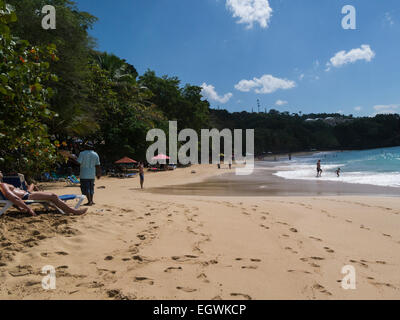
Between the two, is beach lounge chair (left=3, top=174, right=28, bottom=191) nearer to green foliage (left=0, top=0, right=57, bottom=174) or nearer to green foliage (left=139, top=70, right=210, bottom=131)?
green foliage (left=0, top=0, right=57, bottom=174)

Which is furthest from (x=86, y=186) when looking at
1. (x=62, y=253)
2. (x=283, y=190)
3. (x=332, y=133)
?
(x=332, y=133)

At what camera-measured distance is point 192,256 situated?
3.63 metres

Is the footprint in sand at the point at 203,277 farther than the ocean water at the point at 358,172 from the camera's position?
No

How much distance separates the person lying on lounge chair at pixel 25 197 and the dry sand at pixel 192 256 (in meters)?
0.21

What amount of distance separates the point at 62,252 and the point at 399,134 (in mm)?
129153

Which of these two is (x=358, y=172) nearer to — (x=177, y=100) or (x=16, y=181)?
(x=16, y=181)

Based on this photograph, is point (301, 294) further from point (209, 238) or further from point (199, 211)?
point (199, 211)

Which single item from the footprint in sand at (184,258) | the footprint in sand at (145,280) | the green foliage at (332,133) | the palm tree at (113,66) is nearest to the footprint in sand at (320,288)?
the footprint in sand at (184,258)

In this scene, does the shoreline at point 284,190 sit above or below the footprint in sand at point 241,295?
below

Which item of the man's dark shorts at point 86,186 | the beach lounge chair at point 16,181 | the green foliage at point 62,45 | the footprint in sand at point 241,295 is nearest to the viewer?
the footprint in sand at point 241,295

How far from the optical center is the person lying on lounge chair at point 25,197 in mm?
4328

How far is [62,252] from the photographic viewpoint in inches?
140

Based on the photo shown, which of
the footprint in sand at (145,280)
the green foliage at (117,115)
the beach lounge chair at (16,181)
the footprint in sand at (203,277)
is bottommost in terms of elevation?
the footprint in sand at (203,277)

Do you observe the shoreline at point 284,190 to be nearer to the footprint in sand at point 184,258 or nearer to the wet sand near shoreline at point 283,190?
the wet sand near shoreline at point 283,190
